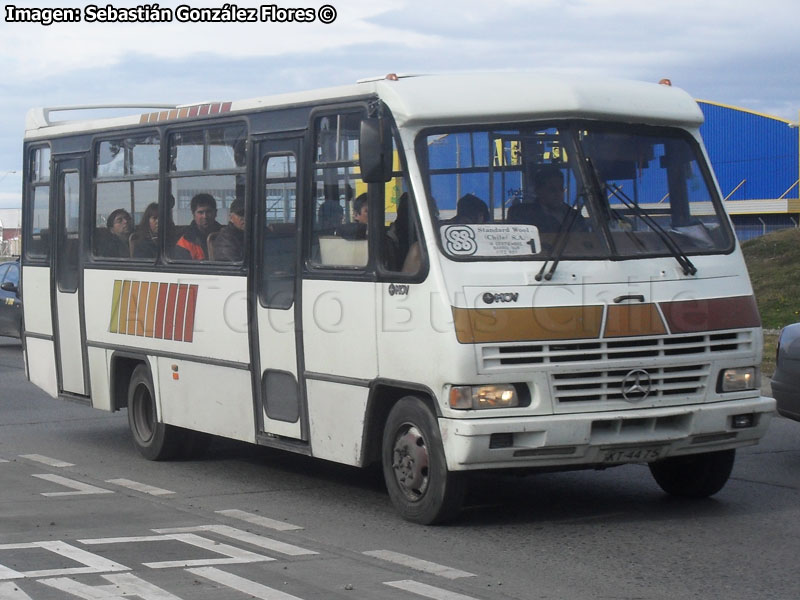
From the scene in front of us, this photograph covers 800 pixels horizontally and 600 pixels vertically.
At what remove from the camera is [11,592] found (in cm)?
684

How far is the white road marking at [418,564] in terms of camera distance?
23.7 feet

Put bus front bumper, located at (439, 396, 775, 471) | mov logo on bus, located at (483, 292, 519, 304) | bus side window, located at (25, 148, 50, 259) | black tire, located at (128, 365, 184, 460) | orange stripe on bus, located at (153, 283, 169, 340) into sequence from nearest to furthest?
bus front bumper, located at (439, 396, 775, 471) < mov logo on bus, located at (483, 292, 519, 304) < orange stripe on bus, located at (153, 283, 169, 340) < black tire, located at (128, 365, 184, 460) < bus side window, located at (25, 148, 50, 259)

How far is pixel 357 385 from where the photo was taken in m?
9.05

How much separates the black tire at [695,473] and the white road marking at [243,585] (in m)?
3.32

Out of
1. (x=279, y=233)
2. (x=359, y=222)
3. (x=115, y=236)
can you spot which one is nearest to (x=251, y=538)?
(x=359, y=222)

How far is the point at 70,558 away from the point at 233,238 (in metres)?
3.49

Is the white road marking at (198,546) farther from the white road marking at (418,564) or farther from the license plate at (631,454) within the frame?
the license plate at (631,454)

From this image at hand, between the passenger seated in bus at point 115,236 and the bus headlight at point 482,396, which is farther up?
the passenger seated in bus at point 115,236

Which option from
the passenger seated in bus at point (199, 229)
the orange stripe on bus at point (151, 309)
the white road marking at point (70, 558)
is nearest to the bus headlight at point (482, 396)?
the white road marking at point (70, 558)

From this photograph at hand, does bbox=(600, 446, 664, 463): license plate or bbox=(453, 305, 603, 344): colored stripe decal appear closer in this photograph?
bbox=(453, 305, 603, 344): colored stripe decal

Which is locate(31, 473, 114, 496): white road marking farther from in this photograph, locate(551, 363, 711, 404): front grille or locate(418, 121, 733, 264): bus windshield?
locate(551, 363, 711, 404): front grille

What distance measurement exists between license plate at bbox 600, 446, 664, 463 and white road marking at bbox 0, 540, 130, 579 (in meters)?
2.81

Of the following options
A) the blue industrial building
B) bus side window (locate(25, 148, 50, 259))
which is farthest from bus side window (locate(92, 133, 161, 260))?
the blue industrial building

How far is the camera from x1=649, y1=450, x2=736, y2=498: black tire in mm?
9289
